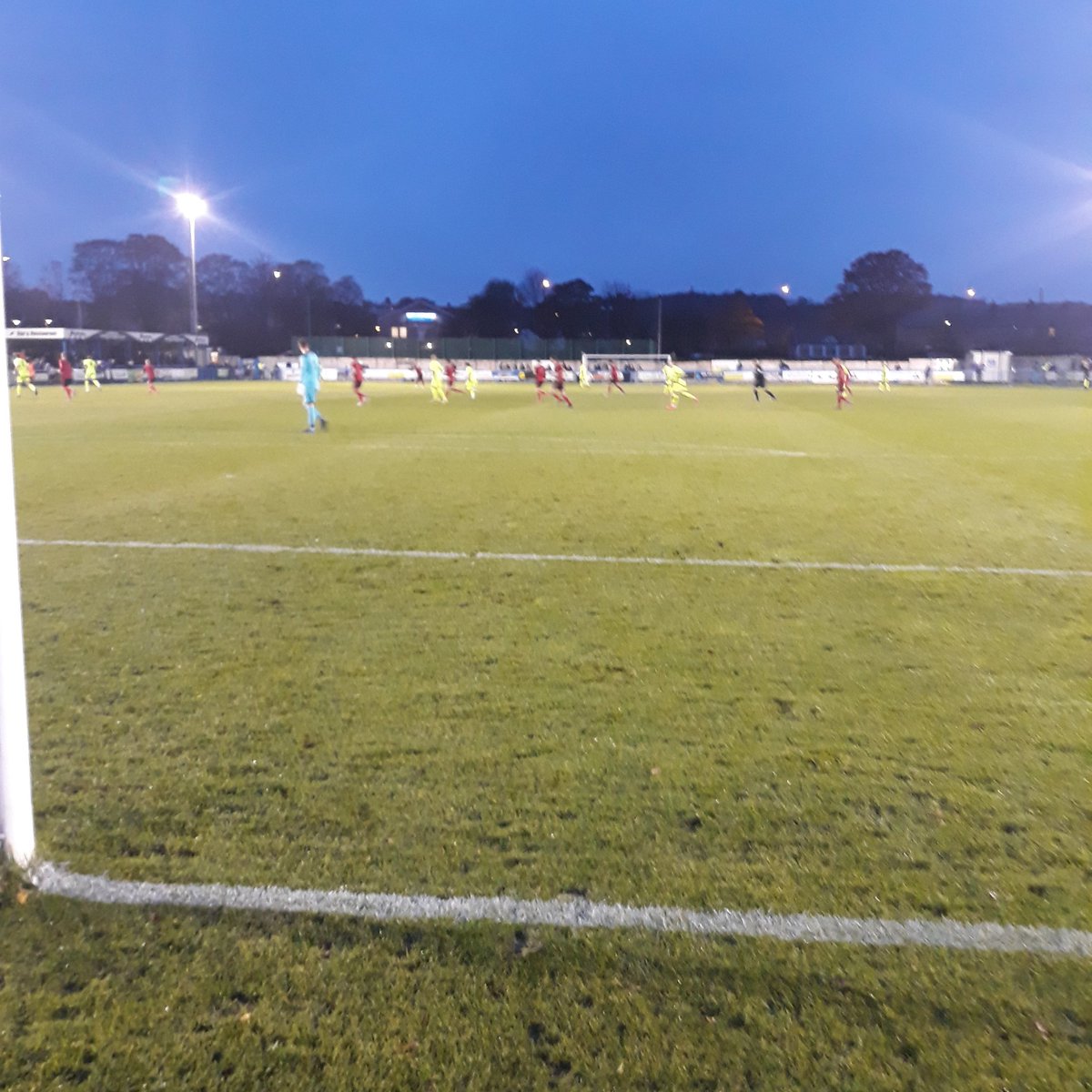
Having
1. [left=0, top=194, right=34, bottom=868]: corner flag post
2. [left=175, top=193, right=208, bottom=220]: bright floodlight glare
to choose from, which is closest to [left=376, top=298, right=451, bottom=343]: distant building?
[left=175, top=193, right=208, bottom=220]: bright floodlight glare

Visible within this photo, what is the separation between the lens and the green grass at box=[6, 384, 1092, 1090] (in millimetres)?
2436

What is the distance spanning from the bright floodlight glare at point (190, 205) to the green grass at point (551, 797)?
51.4 m

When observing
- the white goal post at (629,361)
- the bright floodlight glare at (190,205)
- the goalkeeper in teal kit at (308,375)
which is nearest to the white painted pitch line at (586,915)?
the goalkeeper in teal kit at (308,375)

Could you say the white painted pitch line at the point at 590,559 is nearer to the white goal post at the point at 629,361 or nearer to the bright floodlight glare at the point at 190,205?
the bright floodlight glare at the point at 190,205

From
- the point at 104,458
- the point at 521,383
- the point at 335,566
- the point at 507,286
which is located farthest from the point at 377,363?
the point at 335,566

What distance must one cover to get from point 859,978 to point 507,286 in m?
115

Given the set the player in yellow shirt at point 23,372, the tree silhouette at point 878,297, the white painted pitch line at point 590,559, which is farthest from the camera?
the tree silhouette at point 878,297

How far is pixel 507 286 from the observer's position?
113m

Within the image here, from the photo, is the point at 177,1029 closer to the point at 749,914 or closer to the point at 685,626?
the point at 749,914

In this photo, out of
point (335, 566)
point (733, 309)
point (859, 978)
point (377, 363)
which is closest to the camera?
point (859, 978)

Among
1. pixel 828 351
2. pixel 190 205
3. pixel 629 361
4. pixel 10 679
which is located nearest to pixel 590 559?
pixel 10 679

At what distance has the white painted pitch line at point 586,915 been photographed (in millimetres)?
2826

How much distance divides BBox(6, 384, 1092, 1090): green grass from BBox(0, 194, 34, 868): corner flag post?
270mm

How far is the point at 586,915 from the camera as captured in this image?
2916 millimetres
